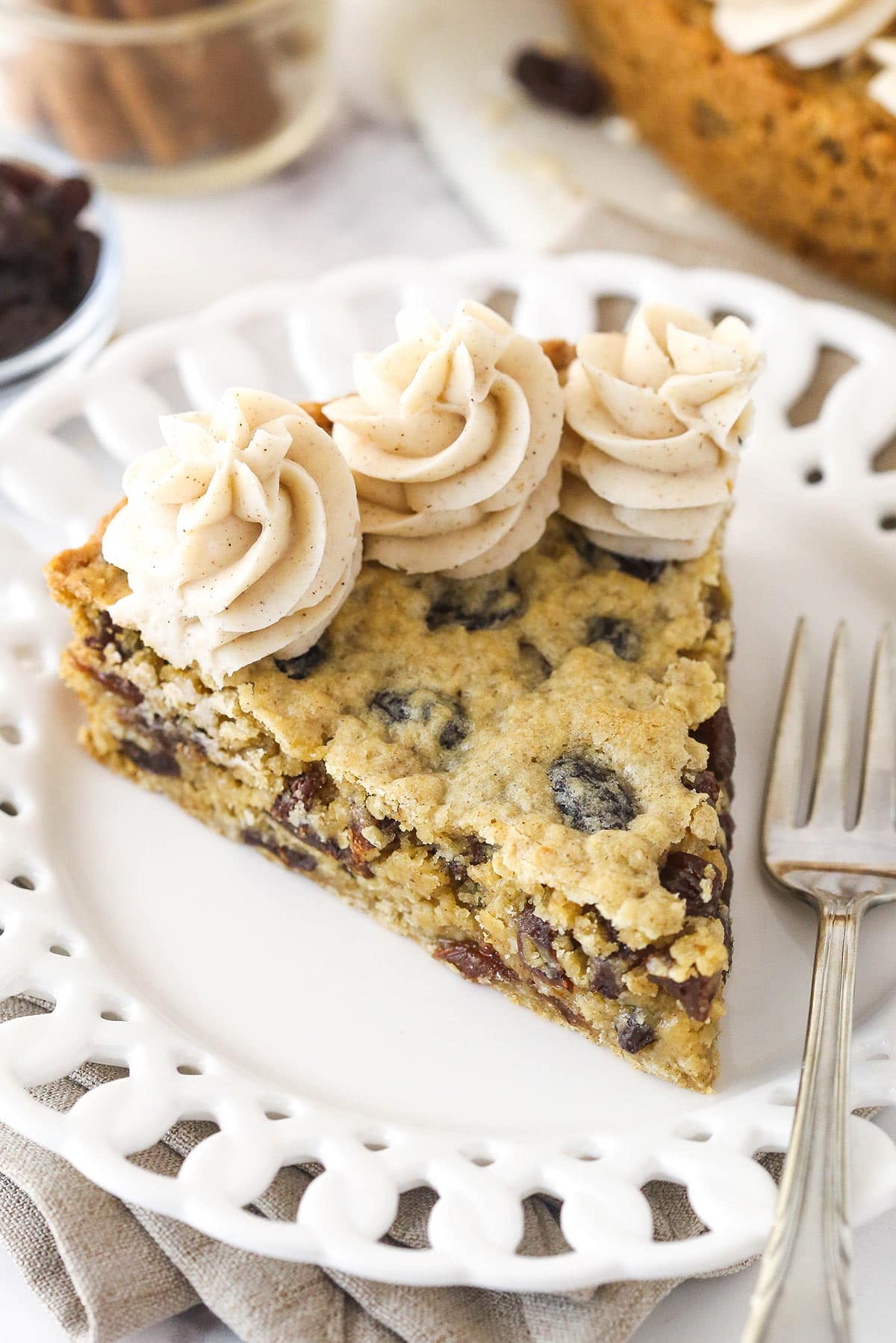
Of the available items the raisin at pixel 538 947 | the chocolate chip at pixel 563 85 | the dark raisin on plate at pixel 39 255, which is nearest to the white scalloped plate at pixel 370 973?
the raisin at pixel 538 947

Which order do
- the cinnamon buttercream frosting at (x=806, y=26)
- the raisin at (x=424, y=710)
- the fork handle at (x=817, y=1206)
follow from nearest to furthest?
the fork handle at (x=817, y=1206)
the raisin at (x=424, y=710)
the cinnamon buttercream frosting at (x=806, y=26)

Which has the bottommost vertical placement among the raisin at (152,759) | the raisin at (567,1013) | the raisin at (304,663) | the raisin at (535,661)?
the raisin at (567,1013)

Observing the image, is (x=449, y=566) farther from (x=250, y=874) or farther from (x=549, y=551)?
(x=250, y=874)

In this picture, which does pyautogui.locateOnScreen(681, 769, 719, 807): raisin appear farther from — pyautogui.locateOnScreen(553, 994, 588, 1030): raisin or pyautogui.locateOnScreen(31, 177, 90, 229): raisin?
pyautogui.locateOnScreen(31, 177, 90, 229): raisin

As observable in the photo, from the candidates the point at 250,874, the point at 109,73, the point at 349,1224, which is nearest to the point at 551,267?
the point at 109,73

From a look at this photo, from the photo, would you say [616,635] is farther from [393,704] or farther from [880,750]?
[880,750]

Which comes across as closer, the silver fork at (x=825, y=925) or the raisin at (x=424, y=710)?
the silver fork at (x=825, y=925)

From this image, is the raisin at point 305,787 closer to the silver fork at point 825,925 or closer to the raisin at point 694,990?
the raisin at point 694,990

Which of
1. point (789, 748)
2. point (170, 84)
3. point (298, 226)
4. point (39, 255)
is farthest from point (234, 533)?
point (298, 226)
